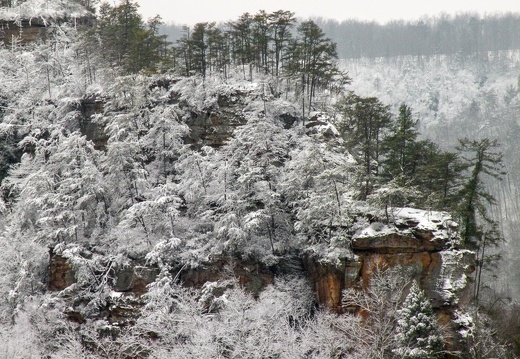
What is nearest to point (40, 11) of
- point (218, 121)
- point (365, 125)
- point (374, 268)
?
point (218, 121)

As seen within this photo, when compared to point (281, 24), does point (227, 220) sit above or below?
below

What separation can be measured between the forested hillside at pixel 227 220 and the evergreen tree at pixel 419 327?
0.37ft

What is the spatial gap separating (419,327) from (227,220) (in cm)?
1421

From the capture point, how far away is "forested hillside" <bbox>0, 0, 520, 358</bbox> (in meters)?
27.5

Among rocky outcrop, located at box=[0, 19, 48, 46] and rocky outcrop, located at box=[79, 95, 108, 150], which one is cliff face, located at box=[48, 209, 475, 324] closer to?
rocky outcrop, located at box=[79, 95, 108, 150]

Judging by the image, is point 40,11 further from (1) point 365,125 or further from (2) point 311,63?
(1) point 365,125

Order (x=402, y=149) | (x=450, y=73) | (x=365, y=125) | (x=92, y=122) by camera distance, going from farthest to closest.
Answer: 1. (x=450, y=73)
2. (x=92, y=122)
3. (x=402, y=149)
4. (x=365, y=125)

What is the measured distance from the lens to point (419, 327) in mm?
26016

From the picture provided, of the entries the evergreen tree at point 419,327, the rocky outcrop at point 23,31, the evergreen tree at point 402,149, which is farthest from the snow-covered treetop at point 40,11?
the evergreen tree at point 419,327

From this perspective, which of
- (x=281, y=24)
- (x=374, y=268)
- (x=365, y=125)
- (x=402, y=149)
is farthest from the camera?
(x=281, y=24)

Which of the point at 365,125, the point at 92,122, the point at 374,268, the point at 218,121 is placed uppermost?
the point at 365,125

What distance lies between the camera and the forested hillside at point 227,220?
27.5 m

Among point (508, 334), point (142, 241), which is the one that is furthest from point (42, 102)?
point (508, 334)

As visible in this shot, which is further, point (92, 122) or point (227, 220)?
point (92, 122)
